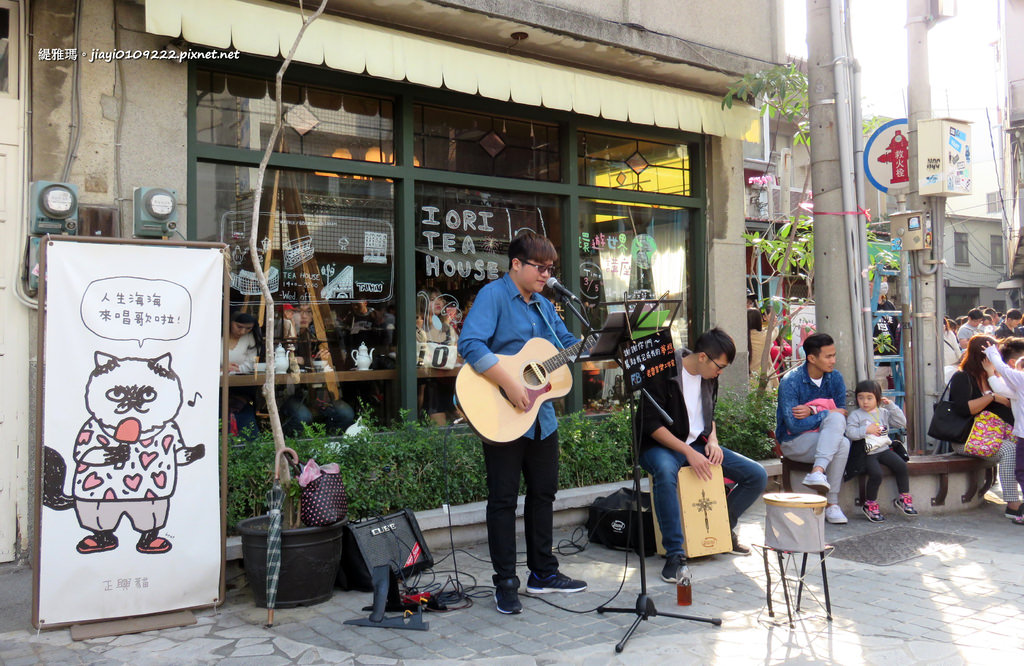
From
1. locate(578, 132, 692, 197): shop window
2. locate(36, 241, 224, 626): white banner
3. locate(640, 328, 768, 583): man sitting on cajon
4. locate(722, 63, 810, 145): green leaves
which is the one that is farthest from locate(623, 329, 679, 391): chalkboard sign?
locate(722, 63, 810, 145): green leaves

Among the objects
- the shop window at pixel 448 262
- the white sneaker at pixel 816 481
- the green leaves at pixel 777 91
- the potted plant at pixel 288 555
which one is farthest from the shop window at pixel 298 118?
the white sneaker at pixel 816 481

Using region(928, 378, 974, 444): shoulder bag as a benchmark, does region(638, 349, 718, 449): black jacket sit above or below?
above

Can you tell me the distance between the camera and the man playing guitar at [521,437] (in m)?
4.36

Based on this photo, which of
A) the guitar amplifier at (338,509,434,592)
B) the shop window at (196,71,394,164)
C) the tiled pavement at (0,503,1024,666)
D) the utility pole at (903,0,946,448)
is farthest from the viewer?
the utility pole at (903,0,946,448)

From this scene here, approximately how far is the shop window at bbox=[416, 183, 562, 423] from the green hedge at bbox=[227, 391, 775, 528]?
1.98 feet

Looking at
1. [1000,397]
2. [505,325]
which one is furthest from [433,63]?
[1000,397]

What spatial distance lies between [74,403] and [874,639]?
4068 millimetres

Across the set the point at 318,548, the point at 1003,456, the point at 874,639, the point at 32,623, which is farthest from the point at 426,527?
the point at 1003,456

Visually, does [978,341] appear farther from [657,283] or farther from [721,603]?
[721,603]

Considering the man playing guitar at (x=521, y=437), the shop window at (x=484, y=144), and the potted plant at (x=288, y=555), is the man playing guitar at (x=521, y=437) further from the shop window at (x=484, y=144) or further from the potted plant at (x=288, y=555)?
the shop window at (x=484, y=144)

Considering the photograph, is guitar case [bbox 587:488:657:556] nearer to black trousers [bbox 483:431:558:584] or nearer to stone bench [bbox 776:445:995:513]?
black trousers [bbox 483:431:558:584]

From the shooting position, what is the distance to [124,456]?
4273 mm

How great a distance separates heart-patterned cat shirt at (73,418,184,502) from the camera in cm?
419

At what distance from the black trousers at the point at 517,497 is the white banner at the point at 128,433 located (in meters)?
1.50
